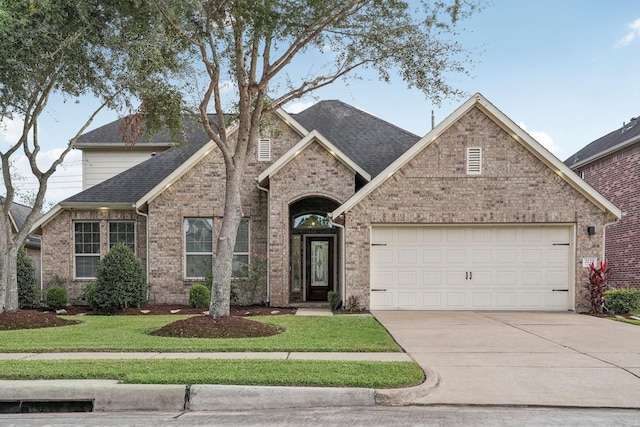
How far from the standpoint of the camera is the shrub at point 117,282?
45.4 feet

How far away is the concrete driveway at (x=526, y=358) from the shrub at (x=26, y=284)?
10862 mm

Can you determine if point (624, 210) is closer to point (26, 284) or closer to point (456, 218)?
point (456, 218)

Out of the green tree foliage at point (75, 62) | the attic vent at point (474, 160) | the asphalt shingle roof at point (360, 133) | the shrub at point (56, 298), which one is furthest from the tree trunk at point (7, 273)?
the attic vent at point (474, 160)

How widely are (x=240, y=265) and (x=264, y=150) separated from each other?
3704 millimetres

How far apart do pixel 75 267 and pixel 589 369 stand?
14772mm

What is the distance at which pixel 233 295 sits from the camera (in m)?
14.9

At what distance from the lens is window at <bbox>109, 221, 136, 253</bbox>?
16047mm

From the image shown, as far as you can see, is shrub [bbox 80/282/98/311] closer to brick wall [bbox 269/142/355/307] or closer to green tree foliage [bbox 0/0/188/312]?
green tree foliage [bbox 0/0/188/312]

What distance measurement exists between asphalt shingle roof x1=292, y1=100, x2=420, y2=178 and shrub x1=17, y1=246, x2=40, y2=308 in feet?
32.8

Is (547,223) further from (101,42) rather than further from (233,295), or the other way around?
(101,42)

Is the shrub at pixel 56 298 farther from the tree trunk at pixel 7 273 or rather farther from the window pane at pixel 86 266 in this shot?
the tree trunk at pixel 7 273

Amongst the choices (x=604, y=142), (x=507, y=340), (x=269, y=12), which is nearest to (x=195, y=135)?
(x=269, y=12)

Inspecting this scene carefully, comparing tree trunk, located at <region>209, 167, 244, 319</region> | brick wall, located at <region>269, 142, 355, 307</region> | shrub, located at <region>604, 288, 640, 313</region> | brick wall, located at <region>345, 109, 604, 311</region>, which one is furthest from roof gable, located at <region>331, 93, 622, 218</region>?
tree trunk, located at <region>209, 167, 244, 319</region>

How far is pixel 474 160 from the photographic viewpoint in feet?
45.0
